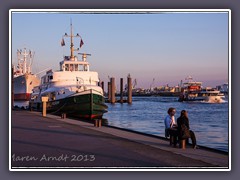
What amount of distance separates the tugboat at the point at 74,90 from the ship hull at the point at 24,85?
10.4 metres

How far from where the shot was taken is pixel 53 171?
939cm

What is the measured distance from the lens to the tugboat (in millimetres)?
32000

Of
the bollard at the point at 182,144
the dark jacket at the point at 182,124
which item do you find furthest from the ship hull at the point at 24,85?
the dark jacket at the point at 182,124

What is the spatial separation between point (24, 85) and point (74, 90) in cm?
1811

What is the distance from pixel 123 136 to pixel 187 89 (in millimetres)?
84945

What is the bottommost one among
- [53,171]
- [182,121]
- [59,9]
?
[53,171]

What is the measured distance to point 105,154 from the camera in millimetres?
11352

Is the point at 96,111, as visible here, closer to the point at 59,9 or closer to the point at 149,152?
the point at 149,152

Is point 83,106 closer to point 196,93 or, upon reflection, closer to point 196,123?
point 196,123

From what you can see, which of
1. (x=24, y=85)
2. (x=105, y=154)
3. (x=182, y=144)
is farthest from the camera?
(x=24, y=85)

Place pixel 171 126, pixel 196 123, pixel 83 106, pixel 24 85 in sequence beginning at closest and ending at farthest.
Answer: pixel 171 126 → pixel 83 106 → pixel 196 123 → pixel 24 85

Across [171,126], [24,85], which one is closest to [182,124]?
[171,126]

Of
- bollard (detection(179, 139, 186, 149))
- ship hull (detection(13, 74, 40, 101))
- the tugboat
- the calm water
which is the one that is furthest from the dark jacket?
ship hull (detection(13, 74, 40, 101))
